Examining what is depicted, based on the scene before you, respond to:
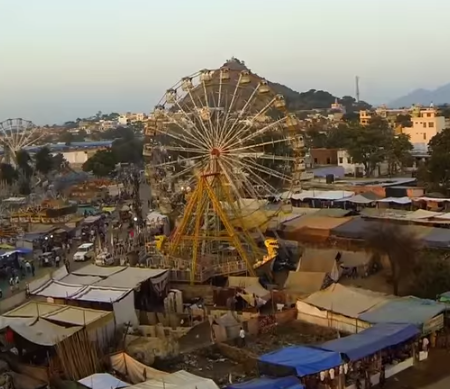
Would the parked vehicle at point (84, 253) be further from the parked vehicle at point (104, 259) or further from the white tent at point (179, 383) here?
the white tent at point (179, 383)

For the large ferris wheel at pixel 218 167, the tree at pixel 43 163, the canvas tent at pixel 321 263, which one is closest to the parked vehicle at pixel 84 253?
the large ferris wheel at pixel 218 167

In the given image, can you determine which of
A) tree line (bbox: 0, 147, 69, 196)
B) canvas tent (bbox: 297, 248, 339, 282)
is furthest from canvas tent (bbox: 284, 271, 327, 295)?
tree line (bbox: 0, 147, 69, 196)

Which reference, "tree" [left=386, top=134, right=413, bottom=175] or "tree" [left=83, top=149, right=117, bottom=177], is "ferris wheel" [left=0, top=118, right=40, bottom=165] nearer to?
"tree" [left=83, top=149, right=117, bottom=177]

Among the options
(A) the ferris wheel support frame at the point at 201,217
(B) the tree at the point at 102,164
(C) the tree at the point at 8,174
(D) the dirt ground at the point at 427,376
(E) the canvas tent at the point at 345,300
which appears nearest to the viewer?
(D) the dirt ground at the point at 427,376

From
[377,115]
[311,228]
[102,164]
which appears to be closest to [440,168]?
[311,228]

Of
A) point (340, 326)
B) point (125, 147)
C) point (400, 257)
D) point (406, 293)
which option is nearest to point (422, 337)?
point (340, 326)

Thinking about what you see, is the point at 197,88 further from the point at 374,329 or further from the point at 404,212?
the point at 374,329

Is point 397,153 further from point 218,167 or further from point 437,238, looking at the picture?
point 218,167
